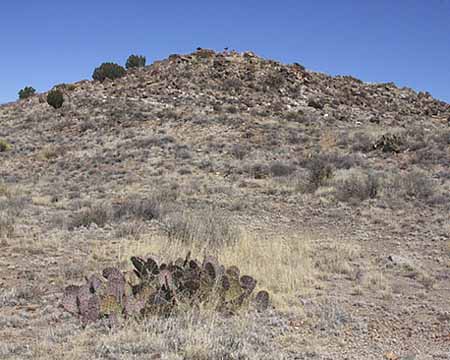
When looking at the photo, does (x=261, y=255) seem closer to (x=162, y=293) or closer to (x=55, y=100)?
(x=162, y=293)

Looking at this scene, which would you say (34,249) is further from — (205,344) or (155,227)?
(205,344)

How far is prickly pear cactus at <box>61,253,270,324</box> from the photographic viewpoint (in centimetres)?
526

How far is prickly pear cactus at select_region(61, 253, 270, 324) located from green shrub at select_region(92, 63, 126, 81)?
95.5 feet

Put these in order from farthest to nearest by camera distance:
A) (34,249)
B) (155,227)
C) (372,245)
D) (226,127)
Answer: (226,127), (155,227), (372,245), (34,249)

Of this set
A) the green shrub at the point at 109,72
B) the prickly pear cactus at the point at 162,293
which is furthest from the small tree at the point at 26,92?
the prickly pear cactus at the point at 162,293

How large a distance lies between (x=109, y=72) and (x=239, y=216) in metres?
25.0

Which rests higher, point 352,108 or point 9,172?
point 352,108

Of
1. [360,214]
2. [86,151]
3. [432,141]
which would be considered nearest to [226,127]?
[86,151]

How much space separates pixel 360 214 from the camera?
11219mm

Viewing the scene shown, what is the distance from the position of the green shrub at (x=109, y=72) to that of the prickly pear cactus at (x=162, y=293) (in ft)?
95.5

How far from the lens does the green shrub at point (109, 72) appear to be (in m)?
33.4

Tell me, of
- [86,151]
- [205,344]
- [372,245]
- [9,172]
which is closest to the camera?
[205,344]

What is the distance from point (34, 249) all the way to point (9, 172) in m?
11.4

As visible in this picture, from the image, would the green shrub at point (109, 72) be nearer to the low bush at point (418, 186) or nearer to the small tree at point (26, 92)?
the small tree at point (26, 92)
